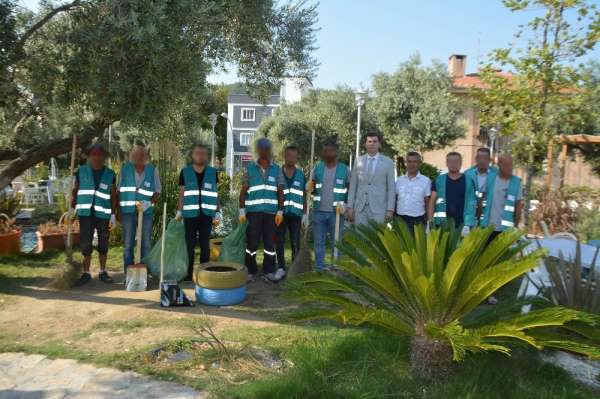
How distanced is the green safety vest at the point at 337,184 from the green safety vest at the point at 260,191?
0.55 m

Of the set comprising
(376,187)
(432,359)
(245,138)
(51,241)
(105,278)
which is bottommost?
(105,278)

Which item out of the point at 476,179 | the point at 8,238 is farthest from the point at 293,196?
the point at 8,238

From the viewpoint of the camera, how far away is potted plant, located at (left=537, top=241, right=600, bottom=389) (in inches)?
140

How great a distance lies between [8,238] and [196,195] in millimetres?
3565

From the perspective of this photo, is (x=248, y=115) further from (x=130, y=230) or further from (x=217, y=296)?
(x=217, y=296)

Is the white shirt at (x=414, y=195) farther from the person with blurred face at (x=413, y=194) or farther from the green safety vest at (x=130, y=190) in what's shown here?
the green safety vest at (x=130, y=190)

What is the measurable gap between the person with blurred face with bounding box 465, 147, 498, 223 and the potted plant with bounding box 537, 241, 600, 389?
148 cm

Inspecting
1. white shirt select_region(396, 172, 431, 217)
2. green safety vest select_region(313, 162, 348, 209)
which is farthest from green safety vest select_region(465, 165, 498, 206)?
green safety vest select_region(313, 162, 348, 209)

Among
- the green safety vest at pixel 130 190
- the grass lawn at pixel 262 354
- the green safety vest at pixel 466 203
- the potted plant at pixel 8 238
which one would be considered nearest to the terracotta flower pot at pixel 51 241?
the potted plant at pixel 8 238

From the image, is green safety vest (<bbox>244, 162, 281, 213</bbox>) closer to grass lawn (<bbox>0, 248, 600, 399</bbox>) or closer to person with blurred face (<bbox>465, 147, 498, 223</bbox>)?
grass lawn (<bbox>0, 248, 600, 399</bbox>)

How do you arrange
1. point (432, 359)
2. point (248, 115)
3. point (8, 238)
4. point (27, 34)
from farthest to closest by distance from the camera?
point (248, 115) → point (8, 238) → point (27, 34) → point (432, 359)

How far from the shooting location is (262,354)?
3686mm

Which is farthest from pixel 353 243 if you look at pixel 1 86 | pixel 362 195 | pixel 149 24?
pixel 1 86

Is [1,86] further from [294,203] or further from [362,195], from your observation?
[362,195]
